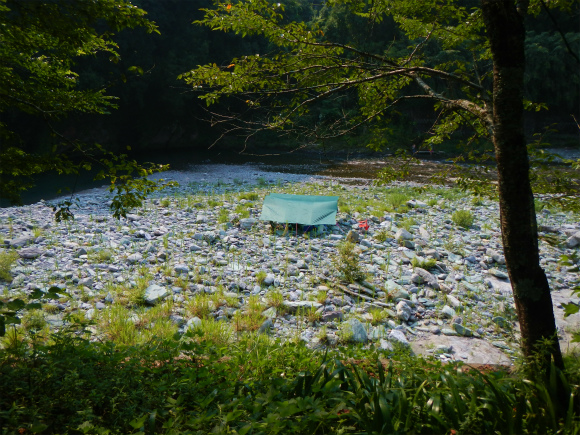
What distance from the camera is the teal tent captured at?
8.90 metres

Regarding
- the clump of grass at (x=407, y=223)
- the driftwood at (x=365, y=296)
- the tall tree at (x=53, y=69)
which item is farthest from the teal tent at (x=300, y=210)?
the tall tree at (x=53, y=69)

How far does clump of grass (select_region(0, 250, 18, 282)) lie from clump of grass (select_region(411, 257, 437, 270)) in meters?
6.56

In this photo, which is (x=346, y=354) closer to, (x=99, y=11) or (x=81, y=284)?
(x=99, y=11)

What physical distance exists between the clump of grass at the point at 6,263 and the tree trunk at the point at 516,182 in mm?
6727

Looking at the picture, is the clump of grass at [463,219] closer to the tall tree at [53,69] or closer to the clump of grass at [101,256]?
the clump of grass at [101,256]

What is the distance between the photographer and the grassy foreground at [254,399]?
224 cm

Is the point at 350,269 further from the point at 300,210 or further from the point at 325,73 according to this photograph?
the point at 325,73

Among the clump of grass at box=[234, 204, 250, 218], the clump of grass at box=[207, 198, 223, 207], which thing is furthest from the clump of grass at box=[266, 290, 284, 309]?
the clump of grass at box=[207, 198, 223, 207]

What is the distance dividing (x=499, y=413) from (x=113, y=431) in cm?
225

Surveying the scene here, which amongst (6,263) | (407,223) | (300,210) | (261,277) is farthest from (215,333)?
(407,223)

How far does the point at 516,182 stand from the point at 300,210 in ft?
21.8

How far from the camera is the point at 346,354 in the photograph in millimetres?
3527

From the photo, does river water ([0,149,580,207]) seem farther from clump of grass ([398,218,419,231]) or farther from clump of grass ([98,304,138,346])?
clump of grass ([98,304,138,346])

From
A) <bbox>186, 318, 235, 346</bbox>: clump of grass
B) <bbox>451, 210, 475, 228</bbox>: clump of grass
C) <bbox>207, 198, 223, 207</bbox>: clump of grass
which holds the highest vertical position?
<bbox>451, 210, 475, 228</bbox>: clump of grass
